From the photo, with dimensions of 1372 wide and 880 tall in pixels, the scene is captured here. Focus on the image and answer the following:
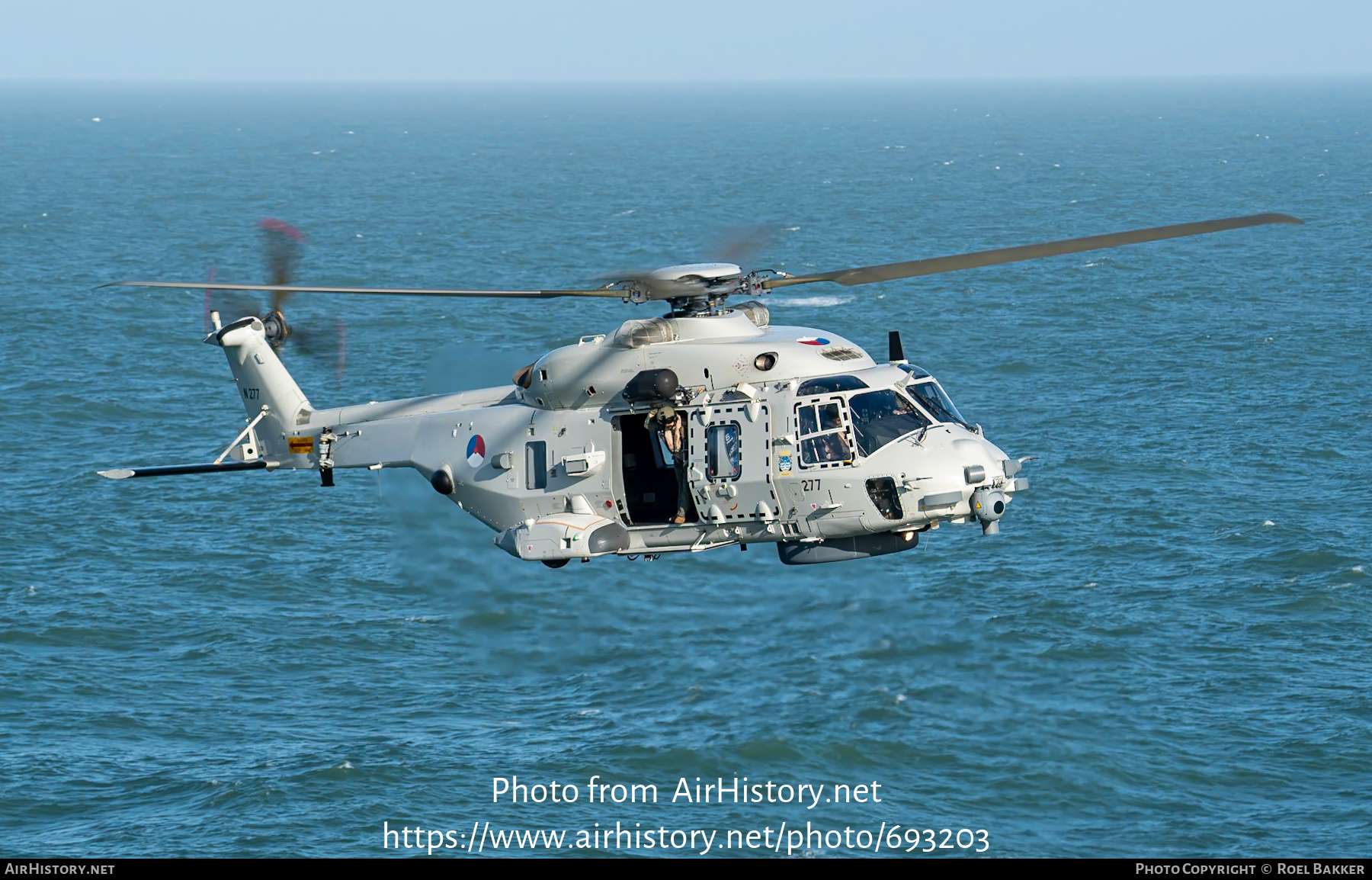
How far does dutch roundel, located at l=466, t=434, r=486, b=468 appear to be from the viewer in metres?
38.9

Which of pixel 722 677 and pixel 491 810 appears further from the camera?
pixel 722 677

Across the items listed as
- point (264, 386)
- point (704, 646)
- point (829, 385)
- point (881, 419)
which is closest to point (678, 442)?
point (829, 385)

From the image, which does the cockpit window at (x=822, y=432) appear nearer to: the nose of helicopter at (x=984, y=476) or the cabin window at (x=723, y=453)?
the cabin window at (x=723, y=453)

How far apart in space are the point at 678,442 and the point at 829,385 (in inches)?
141

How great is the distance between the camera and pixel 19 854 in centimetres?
6769

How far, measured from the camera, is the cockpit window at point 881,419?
116 ft

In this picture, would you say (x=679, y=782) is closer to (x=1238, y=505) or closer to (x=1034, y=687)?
(x=1034, y=687)

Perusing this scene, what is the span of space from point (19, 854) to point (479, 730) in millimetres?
19725

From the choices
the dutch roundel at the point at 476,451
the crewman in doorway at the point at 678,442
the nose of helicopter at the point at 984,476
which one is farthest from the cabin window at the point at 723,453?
the dutch roundel at the point at 476,451

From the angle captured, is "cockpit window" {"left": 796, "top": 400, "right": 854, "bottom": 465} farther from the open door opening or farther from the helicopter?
the open door opening

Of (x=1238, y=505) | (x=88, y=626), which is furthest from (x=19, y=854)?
(x=1238, y=505)

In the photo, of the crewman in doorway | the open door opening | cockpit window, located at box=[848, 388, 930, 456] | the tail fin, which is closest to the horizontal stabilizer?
the tail fin

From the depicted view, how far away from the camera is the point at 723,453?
3581cm

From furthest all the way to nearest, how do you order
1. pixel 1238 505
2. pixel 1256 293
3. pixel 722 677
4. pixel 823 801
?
pixel 1256 293 < pixel 1238 505 < pixel 722 677 < pixel 823 801
